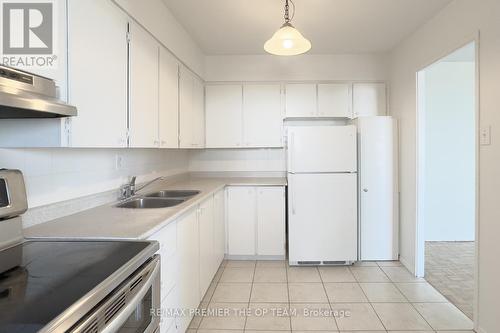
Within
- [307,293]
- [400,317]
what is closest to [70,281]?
[307,293]

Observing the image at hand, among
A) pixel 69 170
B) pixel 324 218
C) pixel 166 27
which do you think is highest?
pixel 166 27

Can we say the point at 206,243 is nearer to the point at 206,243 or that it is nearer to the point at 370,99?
A: the point at 206,243

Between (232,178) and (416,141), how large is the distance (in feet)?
7.54

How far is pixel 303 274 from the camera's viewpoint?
3273 millimetres

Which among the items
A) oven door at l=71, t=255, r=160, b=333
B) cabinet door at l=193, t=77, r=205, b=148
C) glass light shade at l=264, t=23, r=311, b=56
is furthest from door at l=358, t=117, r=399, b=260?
oven door at l=71, t=255, r=160, b=333

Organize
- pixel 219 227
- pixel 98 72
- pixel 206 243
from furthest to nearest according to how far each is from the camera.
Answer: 1. pixel 219 227
2. pixel 206 243
3. pixel 98 72

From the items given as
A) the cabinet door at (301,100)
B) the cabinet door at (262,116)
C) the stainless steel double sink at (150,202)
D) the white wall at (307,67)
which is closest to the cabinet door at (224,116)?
the cabinet door at (262,116)

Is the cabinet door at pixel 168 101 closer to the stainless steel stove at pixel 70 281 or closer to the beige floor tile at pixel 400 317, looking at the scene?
the stainless steel stove at pixel 70 281

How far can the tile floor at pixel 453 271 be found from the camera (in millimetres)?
2709

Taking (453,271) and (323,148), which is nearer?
(453,271)

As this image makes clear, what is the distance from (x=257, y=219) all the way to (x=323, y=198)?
0.82 meters

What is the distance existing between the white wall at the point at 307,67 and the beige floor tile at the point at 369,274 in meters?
2.39

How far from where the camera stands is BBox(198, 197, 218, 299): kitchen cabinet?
101 inches

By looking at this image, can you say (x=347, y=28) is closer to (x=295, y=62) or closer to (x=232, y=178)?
(x=295, y=62)
